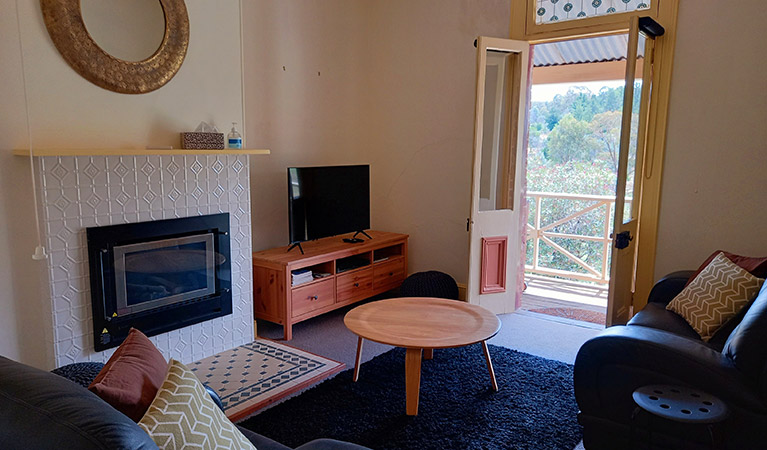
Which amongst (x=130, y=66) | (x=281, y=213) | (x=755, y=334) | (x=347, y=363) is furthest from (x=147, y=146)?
(x=755, y=334)

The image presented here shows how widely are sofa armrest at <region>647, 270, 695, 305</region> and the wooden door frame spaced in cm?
55

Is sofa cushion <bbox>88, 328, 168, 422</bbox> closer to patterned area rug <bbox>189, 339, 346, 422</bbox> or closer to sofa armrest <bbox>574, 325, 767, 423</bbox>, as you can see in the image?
patterned area rug <bbox>189, 339, 346, 422</bbox>

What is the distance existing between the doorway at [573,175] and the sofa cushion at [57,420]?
15.8 ft

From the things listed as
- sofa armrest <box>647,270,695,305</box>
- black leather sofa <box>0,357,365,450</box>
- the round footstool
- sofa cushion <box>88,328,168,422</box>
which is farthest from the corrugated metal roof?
black leather sofa <box>0,357,365,450</box>

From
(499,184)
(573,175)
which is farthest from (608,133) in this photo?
(499,184)

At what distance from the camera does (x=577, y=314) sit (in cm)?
467

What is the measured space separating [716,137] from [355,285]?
2.83 m

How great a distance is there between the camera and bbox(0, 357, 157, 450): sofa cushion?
103 centimetres

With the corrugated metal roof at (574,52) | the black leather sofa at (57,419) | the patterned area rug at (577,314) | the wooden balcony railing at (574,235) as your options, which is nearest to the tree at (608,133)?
the wooden balcony railing at (574,235)

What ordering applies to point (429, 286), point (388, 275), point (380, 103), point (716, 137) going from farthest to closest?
point (380, 103) → point (388, 275) → point (429, 286) → point (716, 137)

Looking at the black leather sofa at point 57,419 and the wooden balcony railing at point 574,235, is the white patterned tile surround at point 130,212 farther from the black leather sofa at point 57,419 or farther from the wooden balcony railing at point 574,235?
the wooden balcony railing at point 574,235

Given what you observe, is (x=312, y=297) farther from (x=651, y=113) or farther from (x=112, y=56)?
(x=651, y=113)

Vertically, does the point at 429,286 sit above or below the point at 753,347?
below

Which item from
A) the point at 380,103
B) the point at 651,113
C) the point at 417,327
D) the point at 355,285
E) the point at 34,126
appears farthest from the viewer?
the point at 380,103
